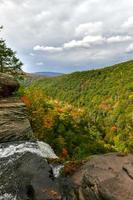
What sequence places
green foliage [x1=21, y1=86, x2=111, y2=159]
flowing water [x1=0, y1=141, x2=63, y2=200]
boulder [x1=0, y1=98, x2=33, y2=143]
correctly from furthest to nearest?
green foliage [x1=21, y1=86, x2=111, y2=159] → boulder [x1=0, y1=98, x2=33, y2=143] → flowing water [x1=0, y1=141, x2=63, y2=200]

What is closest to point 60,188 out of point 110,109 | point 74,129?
point 74,129

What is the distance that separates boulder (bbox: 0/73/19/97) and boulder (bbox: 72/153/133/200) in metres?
13.1

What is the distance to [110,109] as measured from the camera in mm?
191375

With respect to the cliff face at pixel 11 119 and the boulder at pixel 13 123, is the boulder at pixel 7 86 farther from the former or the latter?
the boulder at pixel 13 123

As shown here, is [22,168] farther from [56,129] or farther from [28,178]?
[56,129]

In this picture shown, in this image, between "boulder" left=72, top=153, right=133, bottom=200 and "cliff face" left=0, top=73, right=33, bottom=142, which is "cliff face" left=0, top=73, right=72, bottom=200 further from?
"boulder" left=72, top=153, right=133, bottom=200

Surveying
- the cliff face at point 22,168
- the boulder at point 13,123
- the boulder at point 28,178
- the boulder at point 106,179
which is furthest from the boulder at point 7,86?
the boulder at point 106,179

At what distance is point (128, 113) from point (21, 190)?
154 metres

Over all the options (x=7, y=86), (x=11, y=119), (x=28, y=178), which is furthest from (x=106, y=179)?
(x=7, y=86)

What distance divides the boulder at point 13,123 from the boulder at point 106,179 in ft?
25.7

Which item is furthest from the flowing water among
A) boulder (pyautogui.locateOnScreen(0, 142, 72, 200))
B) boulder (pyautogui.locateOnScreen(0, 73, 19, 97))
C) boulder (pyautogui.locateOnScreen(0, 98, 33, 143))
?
boulder (pyautogui.locateOnScreen(0, 73, 19, 97))

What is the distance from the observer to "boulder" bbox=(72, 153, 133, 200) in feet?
54.2

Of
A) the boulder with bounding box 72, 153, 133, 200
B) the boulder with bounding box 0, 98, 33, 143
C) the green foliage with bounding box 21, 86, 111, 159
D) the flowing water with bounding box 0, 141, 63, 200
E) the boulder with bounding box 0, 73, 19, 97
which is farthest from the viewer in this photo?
the green foliage with bounding box 21, 86, 111, 159

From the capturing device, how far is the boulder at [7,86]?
30.5 m
